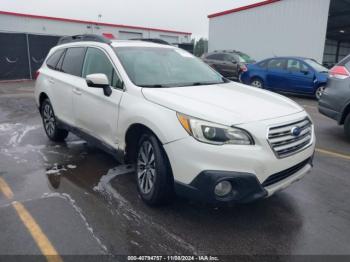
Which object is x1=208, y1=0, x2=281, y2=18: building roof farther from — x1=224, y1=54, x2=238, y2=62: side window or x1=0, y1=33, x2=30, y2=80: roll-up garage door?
x1=0, y1=33, x2=30, y2=80: roll-up garage door

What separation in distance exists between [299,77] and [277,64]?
111 centimetres

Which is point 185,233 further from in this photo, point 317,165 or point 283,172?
point 317,165

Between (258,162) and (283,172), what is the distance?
1.37ft

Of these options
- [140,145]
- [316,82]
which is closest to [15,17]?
[316,82]

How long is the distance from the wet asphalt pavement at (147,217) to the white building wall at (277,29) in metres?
14.6

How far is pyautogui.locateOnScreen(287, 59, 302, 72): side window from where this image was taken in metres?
11.6

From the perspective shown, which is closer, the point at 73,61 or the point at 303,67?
the point at 73,61

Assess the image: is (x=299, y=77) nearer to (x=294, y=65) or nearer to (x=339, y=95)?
(x=294, y=65)

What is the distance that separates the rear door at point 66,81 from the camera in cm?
484

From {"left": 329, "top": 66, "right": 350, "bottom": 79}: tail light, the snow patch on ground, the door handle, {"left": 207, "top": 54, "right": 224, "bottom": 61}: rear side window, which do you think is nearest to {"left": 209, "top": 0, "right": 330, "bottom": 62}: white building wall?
{"left": 207, "top": 54, "right": 224, "bottom": 61}: rear side window

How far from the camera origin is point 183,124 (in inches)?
117

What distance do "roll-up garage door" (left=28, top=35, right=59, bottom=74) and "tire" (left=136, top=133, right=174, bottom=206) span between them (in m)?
16.4

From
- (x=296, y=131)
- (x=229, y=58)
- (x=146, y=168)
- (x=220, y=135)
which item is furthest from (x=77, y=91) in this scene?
(x=229, y=58)

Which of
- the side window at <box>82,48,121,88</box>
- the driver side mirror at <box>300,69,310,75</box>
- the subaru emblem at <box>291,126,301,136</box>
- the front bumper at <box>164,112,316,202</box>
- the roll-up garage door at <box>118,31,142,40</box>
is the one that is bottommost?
the front bumper at <box>164,112,316,202</box>
